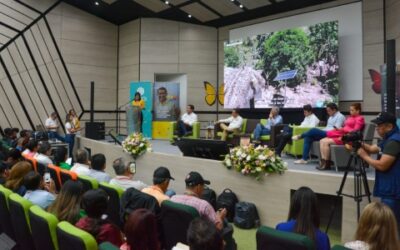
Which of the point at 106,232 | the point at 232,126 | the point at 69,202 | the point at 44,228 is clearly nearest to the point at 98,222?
the point at 106,232

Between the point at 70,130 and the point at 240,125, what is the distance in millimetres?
4946

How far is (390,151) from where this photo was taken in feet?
10.3

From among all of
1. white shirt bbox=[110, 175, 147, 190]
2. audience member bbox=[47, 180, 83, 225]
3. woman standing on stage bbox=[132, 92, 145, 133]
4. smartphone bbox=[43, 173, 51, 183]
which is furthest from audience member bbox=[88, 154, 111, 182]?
woman standing on stage bbox=[132, 92, 145, 133]

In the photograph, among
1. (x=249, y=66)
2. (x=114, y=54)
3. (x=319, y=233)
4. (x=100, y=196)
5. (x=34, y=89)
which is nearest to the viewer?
(x=319, y=233)

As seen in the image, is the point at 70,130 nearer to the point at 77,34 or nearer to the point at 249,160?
the point at 77,34

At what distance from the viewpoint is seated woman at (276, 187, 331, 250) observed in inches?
80.4

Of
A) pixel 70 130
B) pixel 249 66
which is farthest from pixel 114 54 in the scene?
pixel 249 66

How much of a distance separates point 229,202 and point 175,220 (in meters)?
2.21

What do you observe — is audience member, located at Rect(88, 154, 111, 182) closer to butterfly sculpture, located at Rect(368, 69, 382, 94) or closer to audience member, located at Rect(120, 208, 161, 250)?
audience member, located at Rect(120, 208, 161, 250)

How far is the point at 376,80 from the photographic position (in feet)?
26.8

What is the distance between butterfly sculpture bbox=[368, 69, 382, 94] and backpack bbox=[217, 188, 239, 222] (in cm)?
497

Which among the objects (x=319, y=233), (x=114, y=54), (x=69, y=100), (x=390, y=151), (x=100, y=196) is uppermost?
(x=114, y=54)

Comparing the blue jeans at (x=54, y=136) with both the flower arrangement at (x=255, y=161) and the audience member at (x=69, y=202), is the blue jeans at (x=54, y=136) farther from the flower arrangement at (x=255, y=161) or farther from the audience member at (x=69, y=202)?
the audience member at (x=69, y=202)

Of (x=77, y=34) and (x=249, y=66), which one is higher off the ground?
(x=77, y=34)
